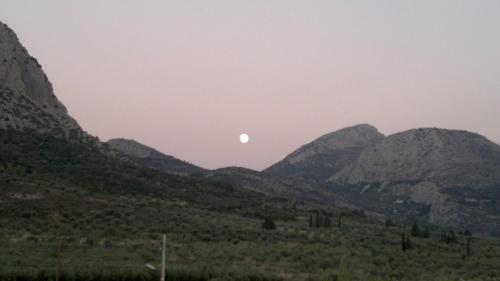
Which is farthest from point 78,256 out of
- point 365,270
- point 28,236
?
point 365,270

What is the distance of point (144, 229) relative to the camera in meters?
41.8

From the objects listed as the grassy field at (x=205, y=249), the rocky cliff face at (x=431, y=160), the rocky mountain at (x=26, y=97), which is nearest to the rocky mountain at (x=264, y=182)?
the rocky cliff face at (x=431, y=160)

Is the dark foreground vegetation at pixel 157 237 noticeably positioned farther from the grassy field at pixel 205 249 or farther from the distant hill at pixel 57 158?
the distant hill at pixel 57 158

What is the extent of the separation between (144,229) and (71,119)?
52703 mm

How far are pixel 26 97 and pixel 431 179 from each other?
3373 inches

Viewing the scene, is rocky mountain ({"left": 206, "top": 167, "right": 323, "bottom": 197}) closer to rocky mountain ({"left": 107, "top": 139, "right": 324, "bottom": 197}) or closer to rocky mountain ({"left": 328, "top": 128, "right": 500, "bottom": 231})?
rocky mountain ({"left": 107, "top": 139, "right": 324, "bottom": 197})

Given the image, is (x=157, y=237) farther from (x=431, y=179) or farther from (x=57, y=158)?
(x=431, y=179)

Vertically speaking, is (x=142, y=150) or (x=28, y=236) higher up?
(x=142, y=150)

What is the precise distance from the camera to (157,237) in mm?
38438

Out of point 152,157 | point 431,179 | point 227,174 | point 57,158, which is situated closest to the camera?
point 57,158

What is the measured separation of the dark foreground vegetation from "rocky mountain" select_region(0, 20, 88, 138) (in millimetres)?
5199

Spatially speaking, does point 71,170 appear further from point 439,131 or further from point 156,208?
point 439,131

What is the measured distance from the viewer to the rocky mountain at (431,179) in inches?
4193

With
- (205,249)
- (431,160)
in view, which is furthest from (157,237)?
(431,160)
